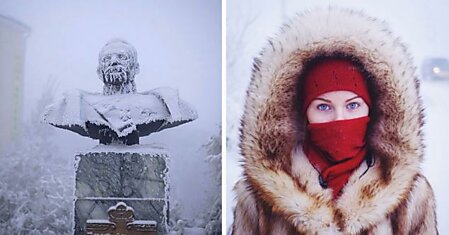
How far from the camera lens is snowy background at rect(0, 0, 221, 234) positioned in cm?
211

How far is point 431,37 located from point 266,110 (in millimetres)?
685

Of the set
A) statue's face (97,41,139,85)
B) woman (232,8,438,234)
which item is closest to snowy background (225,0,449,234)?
woman (232,8,438,234)

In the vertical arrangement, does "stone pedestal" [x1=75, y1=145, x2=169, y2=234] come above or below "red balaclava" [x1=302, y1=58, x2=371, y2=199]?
below

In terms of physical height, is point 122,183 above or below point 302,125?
below

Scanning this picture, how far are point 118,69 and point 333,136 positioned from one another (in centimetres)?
86

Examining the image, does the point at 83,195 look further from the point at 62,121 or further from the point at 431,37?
the point at 431,37

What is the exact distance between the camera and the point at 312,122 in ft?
6.84

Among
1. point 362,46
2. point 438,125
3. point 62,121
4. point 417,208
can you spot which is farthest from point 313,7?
point 62,121

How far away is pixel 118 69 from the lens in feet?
7.07

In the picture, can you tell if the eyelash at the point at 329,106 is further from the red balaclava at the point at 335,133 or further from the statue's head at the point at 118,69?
the statue's head at the point at 118,69

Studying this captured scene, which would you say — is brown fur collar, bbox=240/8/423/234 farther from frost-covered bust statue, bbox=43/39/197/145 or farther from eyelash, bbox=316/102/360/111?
frost-covered bust statue, bbox=43/39/197/145

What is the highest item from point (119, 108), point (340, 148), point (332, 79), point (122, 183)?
point (332, 79)

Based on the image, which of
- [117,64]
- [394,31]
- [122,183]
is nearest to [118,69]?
[117,64]

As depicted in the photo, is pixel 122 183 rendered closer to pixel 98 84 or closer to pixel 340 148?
pixel 98 84
